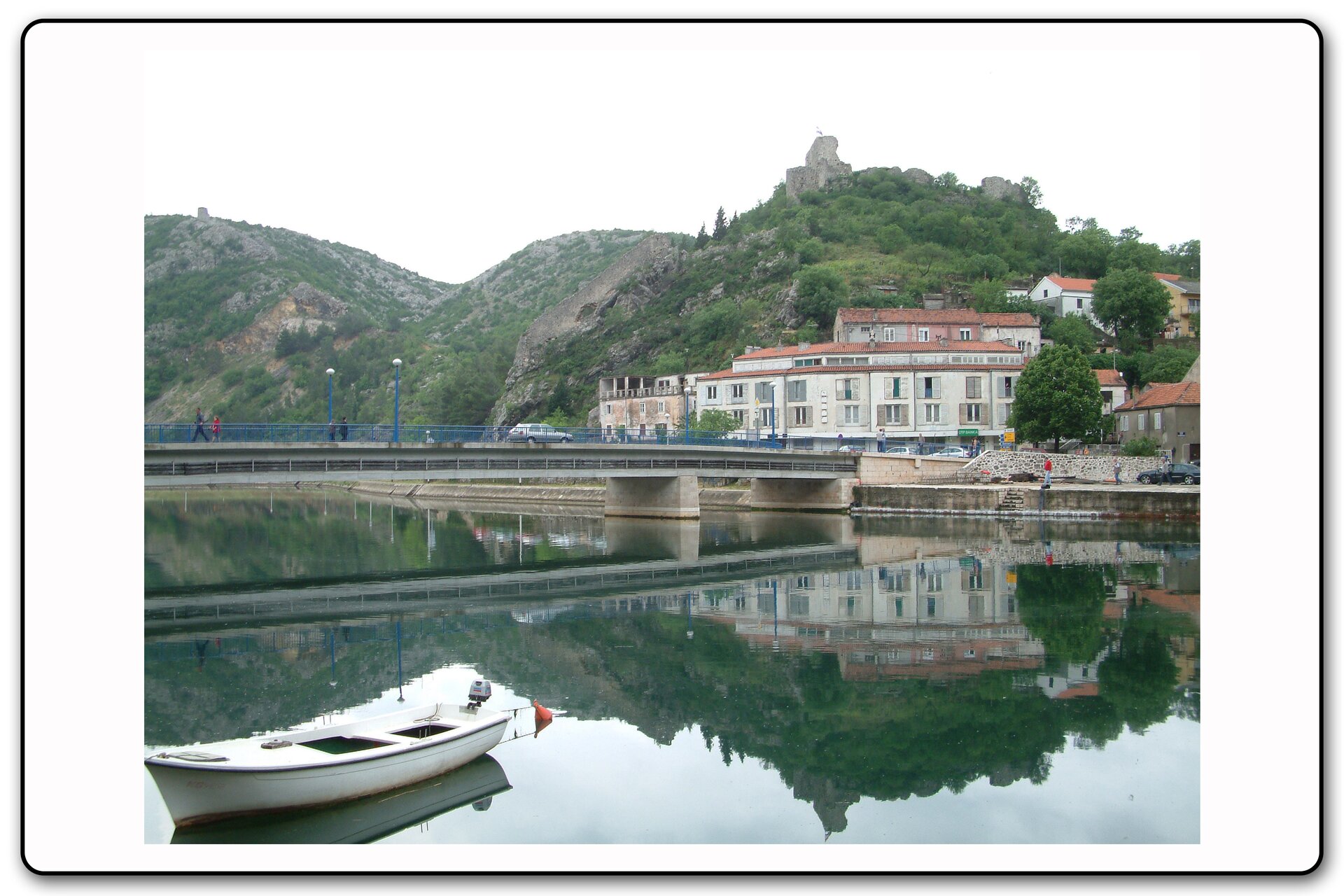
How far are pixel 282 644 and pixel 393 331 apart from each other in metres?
144

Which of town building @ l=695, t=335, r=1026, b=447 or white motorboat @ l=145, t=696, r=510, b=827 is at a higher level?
town building @ l=695, t=335, r=1026, b=447

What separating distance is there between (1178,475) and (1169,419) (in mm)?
8108

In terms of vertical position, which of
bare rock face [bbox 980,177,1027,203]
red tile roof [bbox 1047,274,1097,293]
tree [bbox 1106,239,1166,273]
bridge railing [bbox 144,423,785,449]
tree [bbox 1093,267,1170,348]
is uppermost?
bare rock face [bbox 980,177,1027,203]

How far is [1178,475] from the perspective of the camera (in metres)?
46.0

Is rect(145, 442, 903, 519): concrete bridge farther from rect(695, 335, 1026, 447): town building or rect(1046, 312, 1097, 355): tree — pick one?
rect(1046, 312, 1097, 355): tree

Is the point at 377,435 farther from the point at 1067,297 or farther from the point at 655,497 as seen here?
the point at 1067,297

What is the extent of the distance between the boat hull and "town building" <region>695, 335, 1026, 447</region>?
50772 mm

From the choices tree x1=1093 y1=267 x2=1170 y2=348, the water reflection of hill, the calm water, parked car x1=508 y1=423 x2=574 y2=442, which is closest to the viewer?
the calm water

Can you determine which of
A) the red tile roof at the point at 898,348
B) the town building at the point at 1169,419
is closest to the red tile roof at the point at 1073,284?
the red tile roof at the point at 898,348

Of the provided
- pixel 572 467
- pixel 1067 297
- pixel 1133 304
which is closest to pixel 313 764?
pixel 572 467

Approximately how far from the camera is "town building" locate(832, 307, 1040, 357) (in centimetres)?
6931

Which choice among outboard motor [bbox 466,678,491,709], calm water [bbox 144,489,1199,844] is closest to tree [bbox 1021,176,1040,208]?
calm water [bbox 144,489,1199,844]

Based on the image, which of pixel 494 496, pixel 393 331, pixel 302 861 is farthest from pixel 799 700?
pixel 393 331

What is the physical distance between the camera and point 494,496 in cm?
7312
